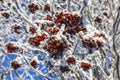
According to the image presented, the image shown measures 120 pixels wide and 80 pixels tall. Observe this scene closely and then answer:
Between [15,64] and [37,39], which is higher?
[37,39]

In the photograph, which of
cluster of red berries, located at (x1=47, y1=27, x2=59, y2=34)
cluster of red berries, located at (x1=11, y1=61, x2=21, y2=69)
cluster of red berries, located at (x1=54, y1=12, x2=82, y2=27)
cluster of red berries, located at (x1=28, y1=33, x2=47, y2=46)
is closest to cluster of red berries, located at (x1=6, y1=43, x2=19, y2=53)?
cluster of red berries, located at (x1=11, y1=61, x2=21, y2=69)

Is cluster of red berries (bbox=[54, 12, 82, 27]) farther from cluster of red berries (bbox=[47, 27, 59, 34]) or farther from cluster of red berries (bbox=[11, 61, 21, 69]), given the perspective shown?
cluster of red berries (bbox=[11, 61, 21, 69])

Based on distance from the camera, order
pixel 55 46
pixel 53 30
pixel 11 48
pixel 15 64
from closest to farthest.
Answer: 1. pixel 55 46
2. pixel 53 30
3. pixel 11 48
4. pixel 15 64

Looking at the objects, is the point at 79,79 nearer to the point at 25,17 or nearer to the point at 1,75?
the point at 25,17

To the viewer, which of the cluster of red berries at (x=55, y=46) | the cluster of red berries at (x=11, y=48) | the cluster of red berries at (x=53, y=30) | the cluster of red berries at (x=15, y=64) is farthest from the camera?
the cluster of red berries at (x=15, y=64)

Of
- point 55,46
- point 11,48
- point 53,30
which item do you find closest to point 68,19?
point 53,30

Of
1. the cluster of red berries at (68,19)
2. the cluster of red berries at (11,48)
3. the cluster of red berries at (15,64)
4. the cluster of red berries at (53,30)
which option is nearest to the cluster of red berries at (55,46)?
the cluster of red berries at (53,30)

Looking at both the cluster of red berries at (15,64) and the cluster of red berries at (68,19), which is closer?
the cluster of red berries at (68,19)

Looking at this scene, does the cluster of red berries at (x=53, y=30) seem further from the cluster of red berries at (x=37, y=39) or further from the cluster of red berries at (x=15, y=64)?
the cluster of red berries at (x=15, y=64)

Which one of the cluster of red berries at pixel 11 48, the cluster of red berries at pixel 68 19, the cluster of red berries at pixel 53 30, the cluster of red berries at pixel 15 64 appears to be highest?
the cluster of red berries at pixel 68 19

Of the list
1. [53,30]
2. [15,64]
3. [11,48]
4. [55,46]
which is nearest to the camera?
[55,46]

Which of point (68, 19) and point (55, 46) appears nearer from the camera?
point (55, 46)

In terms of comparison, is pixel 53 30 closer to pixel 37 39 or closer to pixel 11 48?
pixel 37 39
